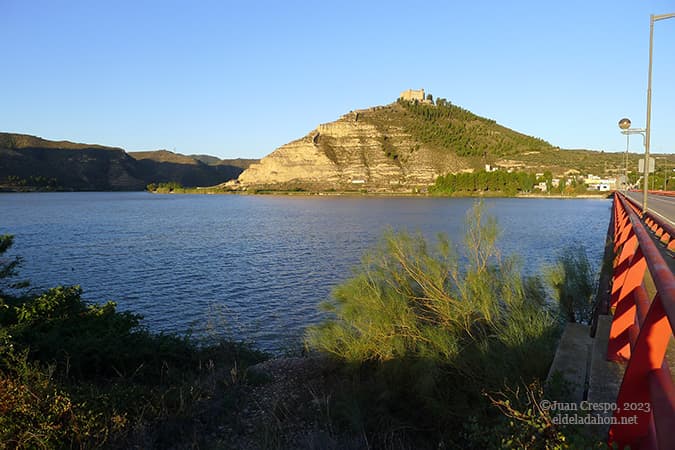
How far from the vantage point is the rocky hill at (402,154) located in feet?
417

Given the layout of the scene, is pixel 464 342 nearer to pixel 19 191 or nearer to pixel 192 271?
pixel 192 271

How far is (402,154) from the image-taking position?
5167 inches

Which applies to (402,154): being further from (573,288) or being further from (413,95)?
(573,288)

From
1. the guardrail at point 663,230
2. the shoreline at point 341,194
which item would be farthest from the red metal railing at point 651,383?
the shoreline at point 341,194

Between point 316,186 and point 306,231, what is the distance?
96340 mm

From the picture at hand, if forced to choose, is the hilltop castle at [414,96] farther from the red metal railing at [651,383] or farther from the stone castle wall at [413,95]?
the red metal railing at [651,383]

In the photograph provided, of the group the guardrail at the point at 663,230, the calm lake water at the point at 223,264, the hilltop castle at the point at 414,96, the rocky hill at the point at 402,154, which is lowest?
the calm lake water at the point at 223,264

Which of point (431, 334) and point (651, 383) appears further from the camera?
point (431, 334)

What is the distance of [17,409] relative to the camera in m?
5.32

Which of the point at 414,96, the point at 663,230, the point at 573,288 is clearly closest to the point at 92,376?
the point at 573,288

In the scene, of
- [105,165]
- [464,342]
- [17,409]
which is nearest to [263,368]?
[464,342]

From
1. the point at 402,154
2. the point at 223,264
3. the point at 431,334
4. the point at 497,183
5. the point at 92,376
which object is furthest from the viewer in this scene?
the point at 402,154

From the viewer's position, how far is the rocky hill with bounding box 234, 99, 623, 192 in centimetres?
12719

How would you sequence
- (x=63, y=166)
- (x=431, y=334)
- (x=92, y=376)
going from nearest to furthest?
(x=431, y=334) < (x=92, y=376) < (x=63, y=166)
